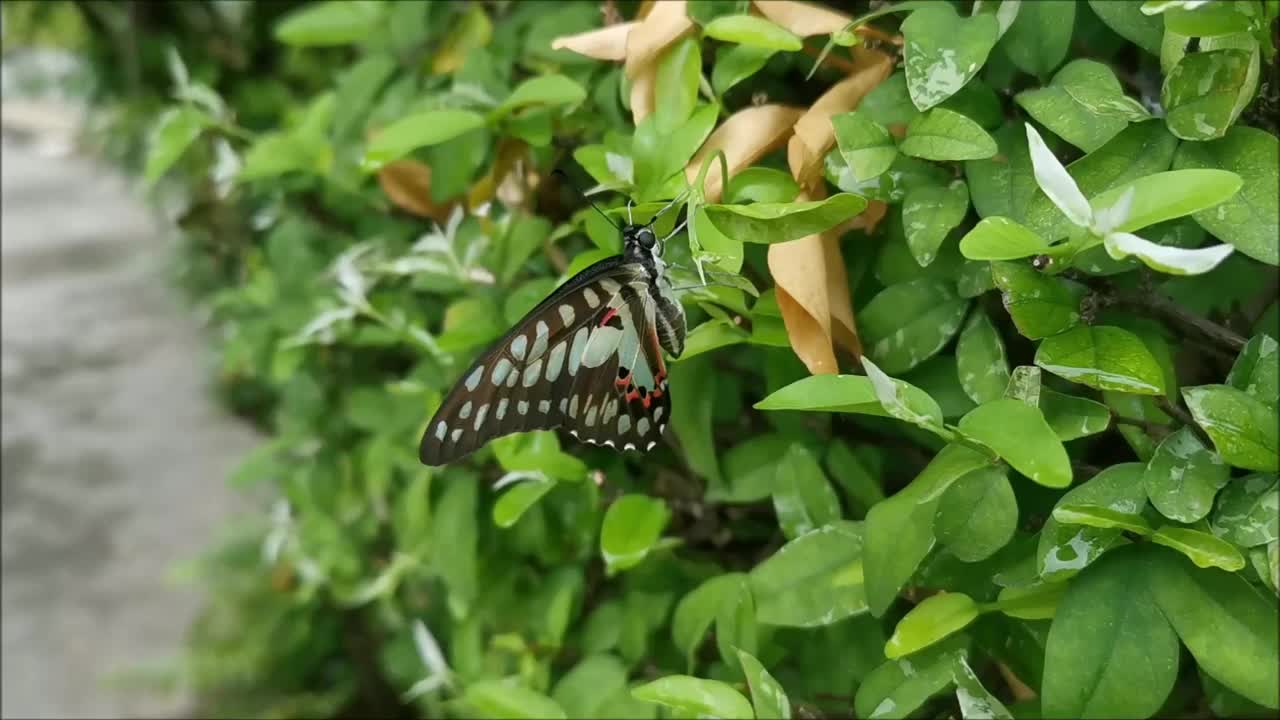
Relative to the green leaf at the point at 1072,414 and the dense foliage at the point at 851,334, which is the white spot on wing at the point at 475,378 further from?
the green leaf at the point at 1072,414

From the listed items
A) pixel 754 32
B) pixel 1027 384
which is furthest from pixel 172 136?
pixel 1027 384

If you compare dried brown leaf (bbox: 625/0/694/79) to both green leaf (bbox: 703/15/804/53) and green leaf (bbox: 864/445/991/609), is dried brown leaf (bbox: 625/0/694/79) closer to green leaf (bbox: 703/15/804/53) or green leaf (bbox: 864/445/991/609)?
green leaf (bbox: 703/15/804/53)

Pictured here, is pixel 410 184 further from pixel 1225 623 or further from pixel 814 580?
pixel 1225 623

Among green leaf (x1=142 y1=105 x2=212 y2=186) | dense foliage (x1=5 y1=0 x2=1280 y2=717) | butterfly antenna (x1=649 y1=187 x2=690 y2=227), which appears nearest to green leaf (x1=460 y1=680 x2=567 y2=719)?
dense foliage (x1=5 y1=0 x2=1280 y2=717)

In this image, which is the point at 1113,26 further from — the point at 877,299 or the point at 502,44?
the point at 502,44

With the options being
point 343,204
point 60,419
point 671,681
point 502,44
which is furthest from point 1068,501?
point 60,419
